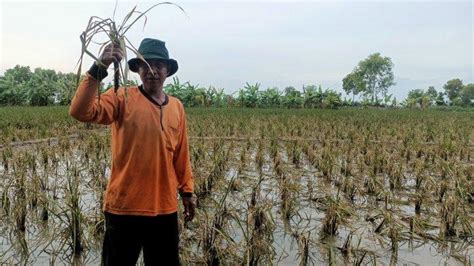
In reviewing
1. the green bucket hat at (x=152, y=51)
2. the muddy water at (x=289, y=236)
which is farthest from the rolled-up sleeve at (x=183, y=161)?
the muddy water at (x=289, y=236)

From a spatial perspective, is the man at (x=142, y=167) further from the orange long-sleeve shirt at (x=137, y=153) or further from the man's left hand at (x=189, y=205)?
the man's left hand at (x=189, y=205)

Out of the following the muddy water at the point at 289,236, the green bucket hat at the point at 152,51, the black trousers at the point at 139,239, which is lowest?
the muddy water at the point at 289,236

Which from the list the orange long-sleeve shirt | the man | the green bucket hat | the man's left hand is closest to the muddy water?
the man's left hand

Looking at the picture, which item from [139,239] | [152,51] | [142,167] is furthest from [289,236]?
[152,51]

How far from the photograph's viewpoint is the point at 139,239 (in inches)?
85.4

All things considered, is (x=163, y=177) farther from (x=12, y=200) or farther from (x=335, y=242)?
(x=12, y=200)

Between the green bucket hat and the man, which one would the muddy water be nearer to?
the man

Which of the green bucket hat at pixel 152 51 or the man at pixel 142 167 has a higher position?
the green bucket hat at pixel 152 51

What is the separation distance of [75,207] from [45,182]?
6.35 feet

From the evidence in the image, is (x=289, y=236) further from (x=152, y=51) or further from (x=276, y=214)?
(x=152, y=51)

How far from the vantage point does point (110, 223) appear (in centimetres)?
212

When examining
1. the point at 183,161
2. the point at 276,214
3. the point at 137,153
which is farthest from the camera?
the point at 276,214

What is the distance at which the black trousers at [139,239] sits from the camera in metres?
2.11

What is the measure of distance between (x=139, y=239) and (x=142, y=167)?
39 centimetres
